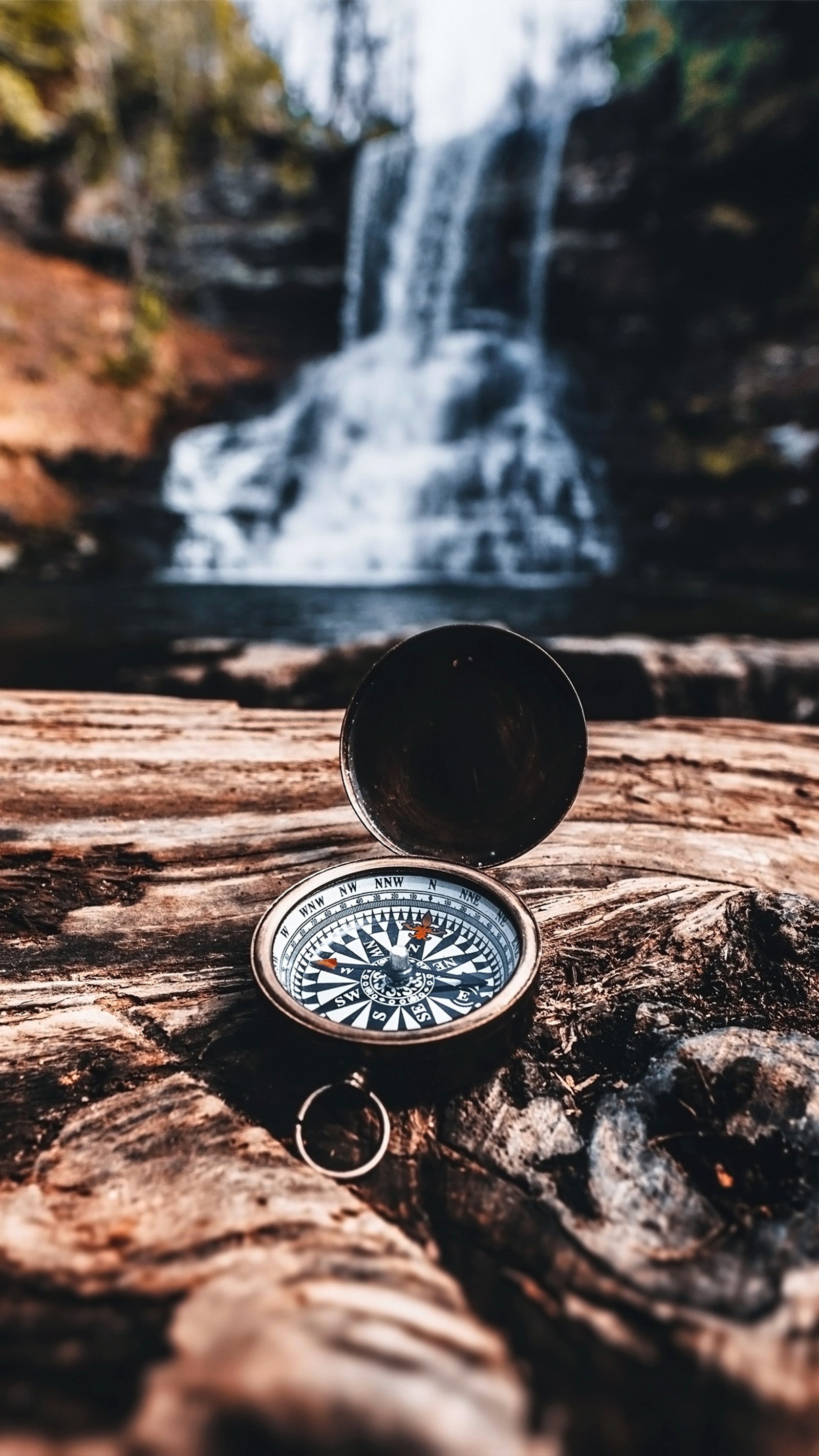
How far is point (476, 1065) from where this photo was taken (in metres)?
2.10

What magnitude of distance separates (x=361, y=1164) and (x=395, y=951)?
601mm

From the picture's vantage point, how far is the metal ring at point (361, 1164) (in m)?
1.88

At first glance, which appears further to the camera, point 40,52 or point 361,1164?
point 40,52

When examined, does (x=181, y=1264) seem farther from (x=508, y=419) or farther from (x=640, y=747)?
(x=508, y=419)

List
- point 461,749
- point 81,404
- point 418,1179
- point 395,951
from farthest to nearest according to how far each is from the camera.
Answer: point 81,404 < point 461,749 < point 395,951 < point 418,1179

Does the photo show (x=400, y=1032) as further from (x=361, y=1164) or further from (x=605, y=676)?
(x=605, y=676)

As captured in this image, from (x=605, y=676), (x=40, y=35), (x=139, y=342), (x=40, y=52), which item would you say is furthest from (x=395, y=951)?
(x=40, y=35)

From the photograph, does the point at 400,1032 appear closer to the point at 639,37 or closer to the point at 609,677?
the point at 609,677

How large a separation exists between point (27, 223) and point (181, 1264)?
27.3 m

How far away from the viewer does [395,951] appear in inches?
93.7

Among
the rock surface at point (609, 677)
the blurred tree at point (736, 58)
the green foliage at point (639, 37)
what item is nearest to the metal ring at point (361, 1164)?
the rock surface at point (609, 677)

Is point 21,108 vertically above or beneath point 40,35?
beneath

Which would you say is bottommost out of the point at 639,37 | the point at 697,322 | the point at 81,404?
the point at 81,404

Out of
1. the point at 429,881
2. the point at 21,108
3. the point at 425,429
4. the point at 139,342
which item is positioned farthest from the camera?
the point at 139,342
